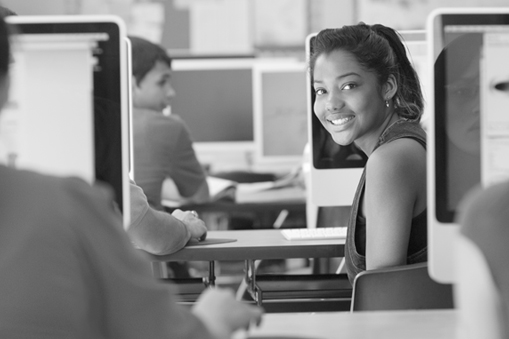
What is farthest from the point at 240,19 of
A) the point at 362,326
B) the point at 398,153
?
the point at 362,326

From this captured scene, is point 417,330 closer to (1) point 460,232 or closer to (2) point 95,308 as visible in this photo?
(1) point 460,232

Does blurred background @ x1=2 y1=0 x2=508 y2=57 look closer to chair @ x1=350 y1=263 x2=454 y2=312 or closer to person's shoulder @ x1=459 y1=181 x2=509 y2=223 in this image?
chair @ x1=350 y1=263 x2=454 y2=312

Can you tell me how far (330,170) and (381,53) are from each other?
1.95ft

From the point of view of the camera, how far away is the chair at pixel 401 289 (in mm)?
1525

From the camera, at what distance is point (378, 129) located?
198cm

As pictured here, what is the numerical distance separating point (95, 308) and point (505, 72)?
79cm

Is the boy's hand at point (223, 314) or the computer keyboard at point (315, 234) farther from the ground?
the boy's hand at point (223, 314)

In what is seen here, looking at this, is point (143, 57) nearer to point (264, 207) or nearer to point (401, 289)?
point (264, 207)

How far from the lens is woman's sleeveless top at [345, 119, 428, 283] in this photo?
1.72 meters

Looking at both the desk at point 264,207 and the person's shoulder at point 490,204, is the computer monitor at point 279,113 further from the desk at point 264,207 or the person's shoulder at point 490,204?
the person's shoulder at point 490,204

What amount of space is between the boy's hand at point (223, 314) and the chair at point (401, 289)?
0.71 metres

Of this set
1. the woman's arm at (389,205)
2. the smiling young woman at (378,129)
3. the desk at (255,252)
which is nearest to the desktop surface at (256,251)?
the desk at (255,252)

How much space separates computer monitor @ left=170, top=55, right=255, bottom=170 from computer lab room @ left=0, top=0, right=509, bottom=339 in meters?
0.39

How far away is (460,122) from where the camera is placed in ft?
3.96
